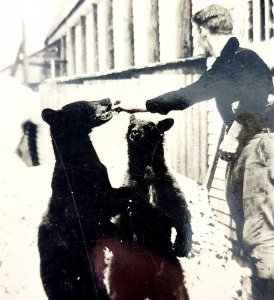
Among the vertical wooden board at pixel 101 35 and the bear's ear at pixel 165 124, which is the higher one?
the vertical wooden board at pixel 101 35

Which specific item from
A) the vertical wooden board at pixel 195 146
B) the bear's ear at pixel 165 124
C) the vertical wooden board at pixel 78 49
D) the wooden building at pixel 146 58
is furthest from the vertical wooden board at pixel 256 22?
the vertical wooden board at pixel 78 49

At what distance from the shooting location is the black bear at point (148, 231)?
1.99 metres

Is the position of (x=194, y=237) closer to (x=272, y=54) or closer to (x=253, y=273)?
(x=253, y=273)

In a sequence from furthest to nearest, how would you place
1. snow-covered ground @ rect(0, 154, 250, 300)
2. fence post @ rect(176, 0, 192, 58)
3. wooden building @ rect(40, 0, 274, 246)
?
fence post @ rect(176, 0, 192, 58) < wooden building @ rect(40, 0, 274, 246) < snow-covered ground @ rect(0, 154, 250, 300)

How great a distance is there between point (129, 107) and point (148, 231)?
31.6 inches

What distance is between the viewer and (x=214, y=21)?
6.56 feet

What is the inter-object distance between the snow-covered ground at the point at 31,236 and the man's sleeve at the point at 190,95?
46 centimetres

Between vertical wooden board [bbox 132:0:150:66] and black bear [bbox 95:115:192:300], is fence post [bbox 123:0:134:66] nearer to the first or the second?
vertical wooden board [bbox 132:0:150:66]

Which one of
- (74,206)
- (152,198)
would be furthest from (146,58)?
(74,206)

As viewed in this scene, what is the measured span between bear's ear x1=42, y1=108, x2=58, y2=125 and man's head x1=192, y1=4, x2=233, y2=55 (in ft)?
3.56

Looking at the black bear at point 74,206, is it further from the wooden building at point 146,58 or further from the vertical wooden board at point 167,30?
the vertical wooden board at point 167,30

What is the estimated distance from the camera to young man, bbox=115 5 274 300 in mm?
1986

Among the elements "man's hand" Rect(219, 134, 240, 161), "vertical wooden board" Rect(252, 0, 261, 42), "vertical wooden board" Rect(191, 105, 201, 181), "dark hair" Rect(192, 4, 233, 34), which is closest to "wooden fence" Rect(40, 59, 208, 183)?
"vertical wooden board" Rect(191, 105, 201, 181)

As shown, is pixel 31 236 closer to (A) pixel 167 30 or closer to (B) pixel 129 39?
(B) pixel 129 39
